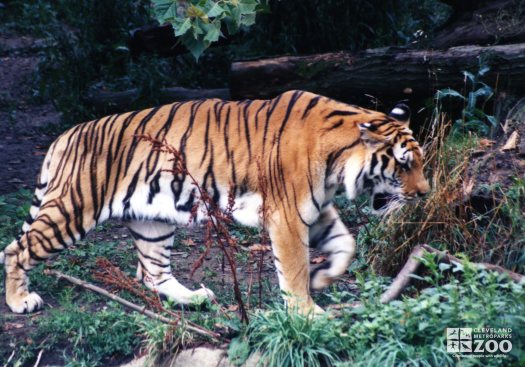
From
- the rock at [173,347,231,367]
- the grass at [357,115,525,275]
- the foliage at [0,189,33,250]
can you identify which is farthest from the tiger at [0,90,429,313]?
the foliage at [0,189,33,250]

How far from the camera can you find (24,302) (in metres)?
5.82

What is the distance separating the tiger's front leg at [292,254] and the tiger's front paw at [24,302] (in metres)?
1.84

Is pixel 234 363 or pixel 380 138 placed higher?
pixel 380 138

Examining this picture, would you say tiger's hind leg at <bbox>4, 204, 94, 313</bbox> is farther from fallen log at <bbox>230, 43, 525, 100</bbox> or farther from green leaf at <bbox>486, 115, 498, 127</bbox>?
green leaf at <bbox>486, 115, 498, 127</bbox>

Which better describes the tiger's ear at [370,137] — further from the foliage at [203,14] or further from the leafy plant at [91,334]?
the leafy plant at [91,334]

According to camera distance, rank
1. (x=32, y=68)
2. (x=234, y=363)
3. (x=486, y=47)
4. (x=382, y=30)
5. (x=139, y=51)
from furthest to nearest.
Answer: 1. (x=32, y=68)
2. (x=139, y=51)
3. (x=382, y=30)
4. (x=486, y=47)
5. (x=234, y=363)

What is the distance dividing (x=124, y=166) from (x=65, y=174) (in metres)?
0.45

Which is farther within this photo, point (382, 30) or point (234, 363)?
point (382, 30)

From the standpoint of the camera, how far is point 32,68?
13.2 meters

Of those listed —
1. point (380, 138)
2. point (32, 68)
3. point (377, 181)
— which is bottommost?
point (32, 68)

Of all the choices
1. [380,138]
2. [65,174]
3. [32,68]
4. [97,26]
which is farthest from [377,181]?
[32,68]

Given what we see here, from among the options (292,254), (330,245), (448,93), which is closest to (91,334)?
(292,254)

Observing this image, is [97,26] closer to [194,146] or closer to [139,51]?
[139,51]

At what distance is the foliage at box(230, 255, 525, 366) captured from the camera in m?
4.26
